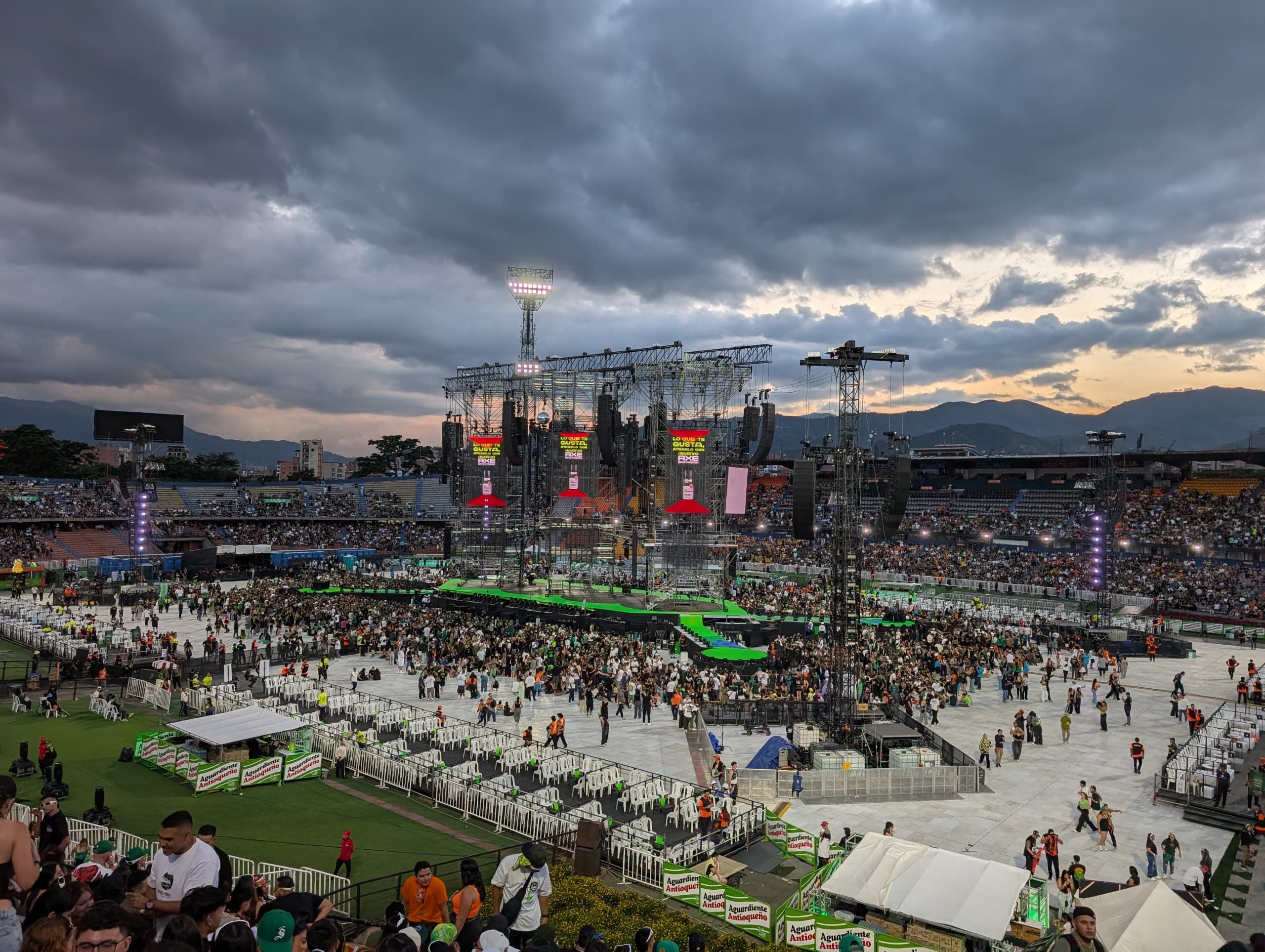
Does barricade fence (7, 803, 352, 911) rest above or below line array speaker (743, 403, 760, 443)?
below

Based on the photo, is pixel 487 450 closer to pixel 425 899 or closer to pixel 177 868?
pixel 425 899

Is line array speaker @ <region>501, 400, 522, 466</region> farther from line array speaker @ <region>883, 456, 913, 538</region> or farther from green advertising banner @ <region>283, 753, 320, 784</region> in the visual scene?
green advertising banner @ <region>283, 753, 320, 784</region>

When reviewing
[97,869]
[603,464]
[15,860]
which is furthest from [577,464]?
[15,860]

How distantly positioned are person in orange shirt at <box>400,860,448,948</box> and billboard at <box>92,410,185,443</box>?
235ft

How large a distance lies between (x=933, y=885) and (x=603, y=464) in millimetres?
40647

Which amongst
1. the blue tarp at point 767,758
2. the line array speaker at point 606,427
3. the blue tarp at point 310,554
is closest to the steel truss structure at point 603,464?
the line array speaker at point 606,427

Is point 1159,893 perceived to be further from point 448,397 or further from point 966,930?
point 448,397

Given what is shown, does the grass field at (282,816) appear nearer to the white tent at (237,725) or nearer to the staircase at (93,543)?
the white tent at (237,725)

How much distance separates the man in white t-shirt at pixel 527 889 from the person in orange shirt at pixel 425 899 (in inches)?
35.9

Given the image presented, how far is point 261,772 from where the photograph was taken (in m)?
17.2

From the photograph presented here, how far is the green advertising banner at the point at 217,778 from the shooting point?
16.5 metres

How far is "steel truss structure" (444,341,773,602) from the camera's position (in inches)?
1731

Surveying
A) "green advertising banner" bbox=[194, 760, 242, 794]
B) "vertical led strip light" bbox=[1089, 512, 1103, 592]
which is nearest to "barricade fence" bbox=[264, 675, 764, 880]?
"green advertising banner" bbox=[194, 760, 242, 794]

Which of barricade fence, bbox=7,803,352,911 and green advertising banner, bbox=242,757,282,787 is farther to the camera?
green advertising banner, bbox=242,757,282,787
